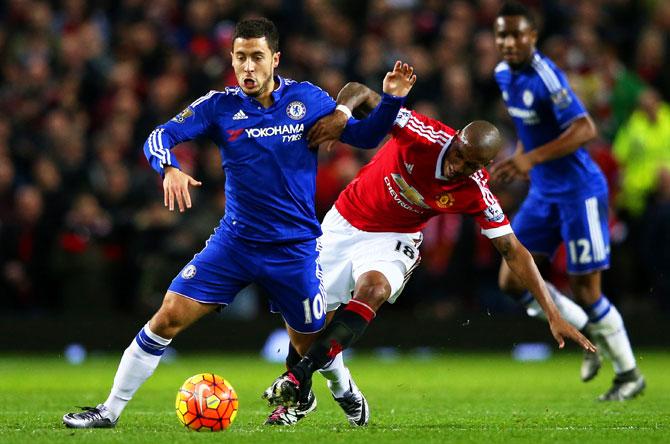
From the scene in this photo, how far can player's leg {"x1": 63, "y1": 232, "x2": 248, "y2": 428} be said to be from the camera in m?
7.20

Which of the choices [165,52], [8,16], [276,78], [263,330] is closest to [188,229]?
[263,330]

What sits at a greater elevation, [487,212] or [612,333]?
[487,212]

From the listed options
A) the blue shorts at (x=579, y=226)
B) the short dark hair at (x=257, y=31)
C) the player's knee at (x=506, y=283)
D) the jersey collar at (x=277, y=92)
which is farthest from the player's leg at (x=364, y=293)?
the blue shorts at (x=579, y=226)

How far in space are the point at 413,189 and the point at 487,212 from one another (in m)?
0.66

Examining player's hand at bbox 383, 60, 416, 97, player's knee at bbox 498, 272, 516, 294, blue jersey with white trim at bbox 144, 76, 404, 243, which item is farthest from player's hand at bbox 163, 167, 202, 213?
player's knee at bbox 498, 272, 516, 294

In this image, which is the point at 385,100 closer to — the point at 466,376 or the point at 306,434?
the point at 306,434

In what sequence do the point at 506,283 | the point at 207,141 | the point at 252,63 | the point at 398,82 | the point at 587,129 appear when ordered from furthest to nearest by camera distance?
the point at 207,141 < the point at 506,283 < the point at 587,129 < the point at 398,82 < the point at 252,63

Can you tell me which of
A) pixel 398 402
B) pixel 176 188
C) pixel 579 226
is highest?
pixel 176 188

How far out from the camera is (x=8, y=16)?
1661cm

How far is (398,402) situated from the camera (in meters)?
9.60

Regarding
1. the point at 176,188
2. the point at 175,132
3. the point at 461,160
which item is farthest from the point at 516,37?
the point at 176,188

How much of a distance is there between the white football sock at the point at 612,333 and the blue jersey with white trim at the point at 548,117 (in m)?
0.98

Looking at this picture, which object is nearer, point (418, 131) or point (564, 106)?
point (418, 131)

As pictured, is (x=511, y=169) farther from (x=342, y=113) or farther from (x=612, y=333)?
(x=342, y=113)
